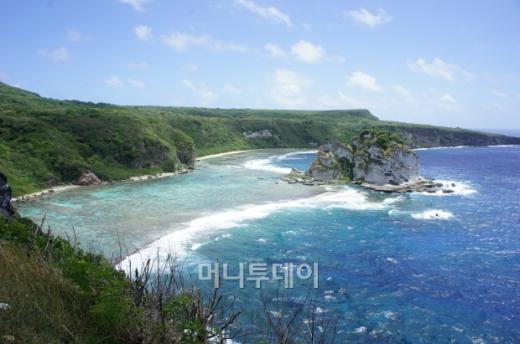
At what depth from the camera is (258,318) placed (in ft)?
100

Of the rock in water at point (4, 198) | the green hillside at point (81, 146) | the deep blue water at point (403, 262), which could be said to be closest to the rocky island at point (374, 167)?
the deep blue water at point (403, 262)

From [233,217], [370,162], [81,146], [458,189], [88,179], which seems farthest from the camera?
[81,146]

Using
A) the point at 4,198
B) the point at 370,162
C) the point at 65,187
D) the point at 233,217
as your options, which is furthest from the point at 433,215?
the point at 65,187

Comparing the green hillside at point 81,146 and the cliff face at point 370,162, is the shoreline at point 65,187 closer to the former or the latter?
the green hillside at point 81,146

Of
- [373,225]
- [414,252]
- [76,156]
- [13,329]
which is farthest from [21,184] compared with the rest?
[13,329]

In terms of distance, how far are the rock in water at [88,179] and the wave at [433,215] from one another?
6605 centimetres

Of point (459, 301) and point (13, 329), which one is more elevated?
point (13, 329)

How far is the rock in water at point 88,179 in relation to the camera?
9212cm

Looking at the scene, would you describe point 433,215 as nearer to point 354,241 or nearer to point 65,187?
point 354,241

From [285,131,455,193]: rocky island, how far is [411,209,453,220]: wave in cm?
2017

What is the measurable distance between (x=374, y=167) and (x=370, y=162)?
167 centimetres

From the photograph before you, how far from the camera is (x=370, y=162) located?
317 ft

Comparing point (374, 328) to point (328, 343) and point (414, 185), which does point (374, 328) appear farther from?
point (414, 185)

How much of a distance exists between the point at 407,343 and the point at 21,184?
7609 centimetres
